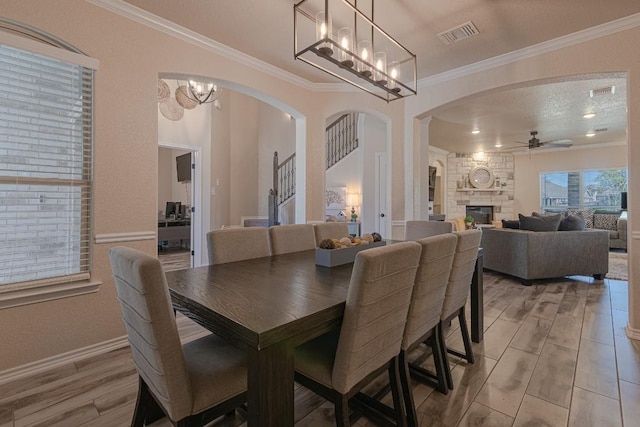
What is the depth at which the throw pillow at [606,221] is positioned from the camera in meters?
6.98

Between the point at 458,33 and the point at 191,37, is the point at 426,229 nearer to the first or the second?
the point at 458,33

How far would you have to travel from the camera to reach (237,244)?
7.05ft

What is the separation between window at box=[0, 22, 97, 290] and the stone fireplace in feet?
28.3

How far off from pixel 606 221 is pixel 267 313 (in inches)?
356

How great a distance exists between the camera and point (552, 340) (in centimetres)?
254

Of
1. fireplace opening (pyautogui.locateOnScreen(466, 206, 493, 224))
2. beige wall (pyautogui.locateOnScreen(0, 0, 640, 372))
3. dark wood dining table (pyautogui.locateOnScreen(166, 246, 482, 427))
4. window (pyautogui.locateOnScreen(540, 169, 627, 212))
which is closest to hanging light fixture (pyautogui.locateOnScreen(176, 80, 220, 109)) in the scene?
beige wall (pyautogui.locateOnScreen(0, 0, 640, 372))

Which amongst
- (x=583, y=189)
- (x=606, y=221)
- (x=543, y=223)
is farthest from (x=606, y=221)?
(x=543, y=223)

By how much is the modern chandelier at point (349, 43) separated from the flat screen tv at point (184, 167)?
520 cm

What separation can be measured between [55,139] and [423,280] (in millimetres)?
2586

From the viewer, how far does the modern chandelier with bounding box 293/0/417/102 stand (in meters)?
1.84

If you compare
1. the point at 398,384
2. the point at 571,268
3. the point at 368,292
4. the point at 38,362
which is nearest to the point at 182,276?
the point at 368,292

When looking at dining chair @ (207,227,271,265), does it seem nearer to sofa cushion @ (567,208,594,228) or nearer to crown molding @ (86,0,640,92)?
crown molding @ (86,0,640,92)

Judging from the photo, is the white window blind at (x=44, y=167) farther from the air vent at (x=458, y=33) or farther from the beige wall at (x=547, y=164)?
the beige wall at (x=547, y=164)

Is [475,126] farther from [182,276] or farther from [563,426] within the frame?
[182,276]
